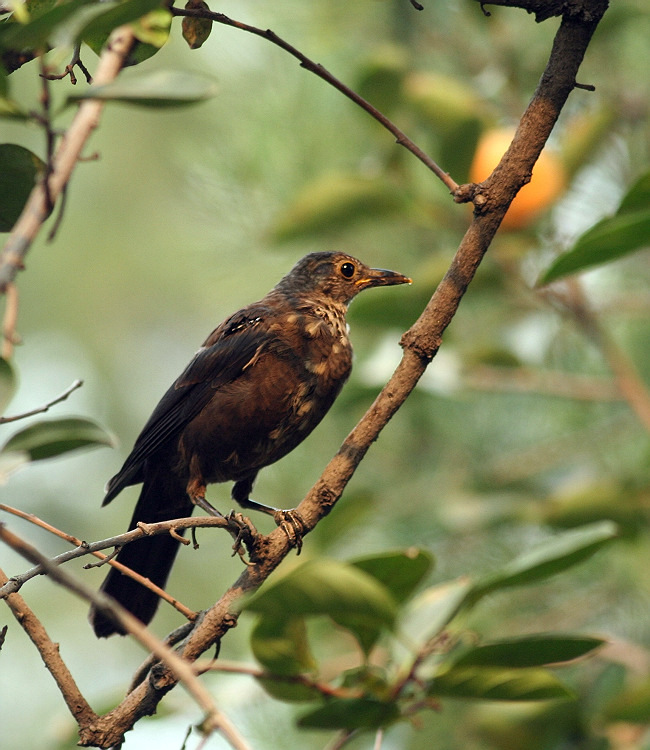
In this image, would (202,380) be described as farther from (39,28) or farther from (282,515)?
(39,28)

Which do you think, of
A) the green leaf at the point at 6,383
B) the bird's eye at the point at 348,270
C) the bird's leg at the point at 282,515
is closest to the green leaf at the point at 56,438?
the green leaf at the point at 6,383

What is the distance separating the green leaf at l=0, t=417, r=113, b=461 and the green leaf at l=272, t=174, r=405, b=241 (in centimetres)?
197

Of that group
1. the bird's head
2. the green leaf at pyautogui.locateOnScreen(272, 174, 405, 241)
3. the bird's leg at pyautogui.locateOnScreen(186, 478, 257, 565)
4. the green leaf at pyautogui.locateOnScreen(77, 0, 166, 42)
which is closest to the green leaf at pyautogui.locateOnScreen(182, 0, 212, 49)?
the green leaf at pyautogui.locateOnScreen(77, 0, 166, 42)

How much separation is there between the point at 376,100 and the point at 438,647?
2.30 m

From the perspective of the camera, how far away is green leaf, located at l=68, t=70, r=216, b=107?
1350 mm

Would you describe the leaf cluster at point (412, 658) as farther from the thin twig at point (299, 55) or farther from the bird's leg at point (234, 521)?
the thin twig at point (299, 55)

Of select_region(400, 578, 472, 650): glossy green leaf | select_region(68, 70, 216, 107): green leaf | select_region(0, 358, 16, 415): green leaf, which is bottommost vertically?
select_region(400, 578, 472, 650): glossy green leaf

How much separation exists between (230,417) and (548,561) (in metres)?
1.37

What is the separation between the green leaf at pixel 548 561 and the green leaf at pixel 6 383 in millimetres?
1276

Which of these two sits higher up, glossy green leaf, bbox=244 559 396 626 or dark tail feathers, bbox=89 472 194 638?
dark tail feathers, bbox=89 472 194 638

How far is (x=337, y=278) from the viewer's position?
4.09 metres

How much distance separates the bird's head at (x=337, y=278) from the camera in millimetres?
4051

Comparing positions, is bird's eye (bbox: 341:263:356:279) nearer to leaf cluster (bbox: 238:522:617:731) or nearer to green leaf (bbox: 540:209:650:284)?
green leaf (bbox: 540:209:650:284)

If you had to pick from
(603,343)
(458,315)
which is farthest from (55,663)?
(458,315)
